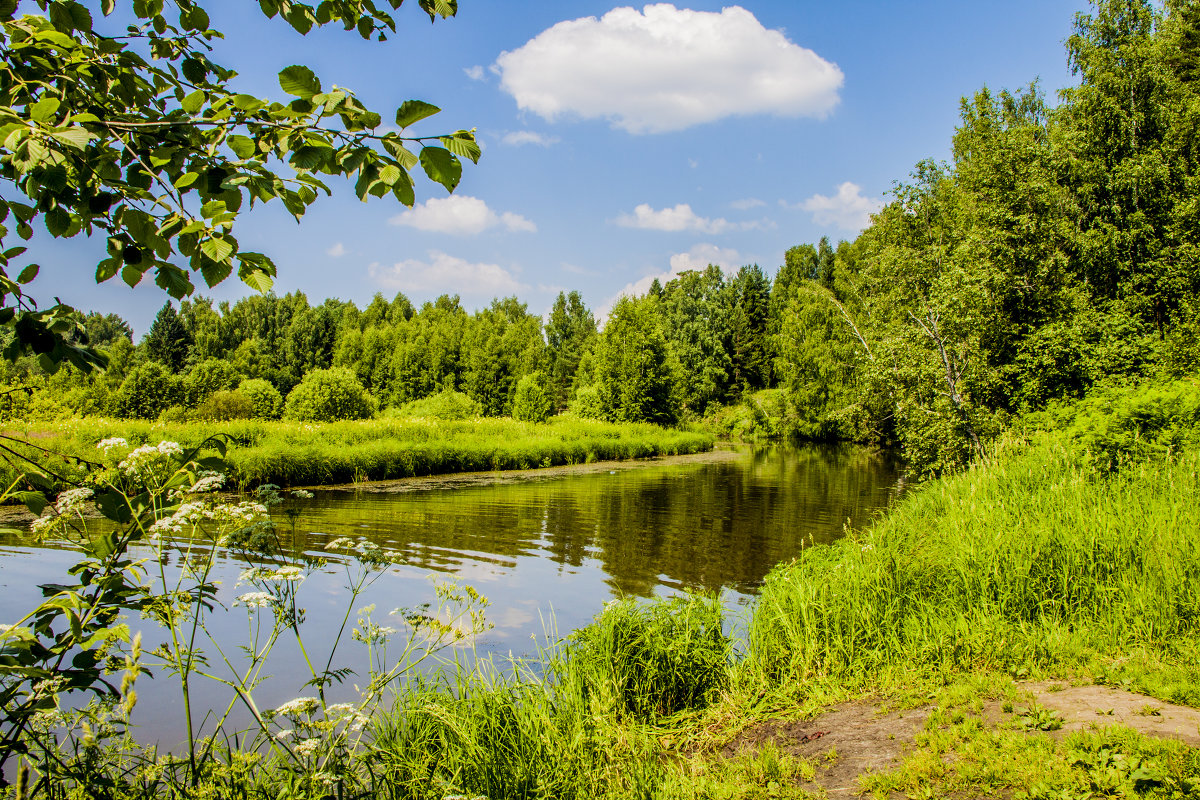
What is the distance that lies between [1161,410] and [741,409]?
4708 cm

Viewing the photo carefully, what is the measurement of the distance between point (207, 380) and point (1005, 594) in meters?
49.5

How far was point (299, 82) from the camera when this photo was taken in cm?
177

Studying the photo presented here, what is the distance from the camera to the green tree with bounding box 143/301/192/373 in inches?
2355

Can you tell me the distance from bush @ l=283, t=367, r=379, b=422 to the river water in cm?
1507

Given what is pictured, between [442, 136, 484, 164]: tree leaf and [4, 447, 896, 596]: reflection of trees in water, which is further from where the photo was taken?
[4, 447, 896, 596]: reflection of trees in water

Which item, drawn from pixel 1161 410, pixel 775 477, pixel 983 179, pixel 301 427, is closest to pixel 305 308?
pixel 301 427

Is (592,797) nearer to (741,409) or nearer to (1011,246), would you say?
(1011,246)

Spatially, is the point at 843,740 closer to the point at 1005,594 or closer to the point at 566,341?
the point at 1005,594

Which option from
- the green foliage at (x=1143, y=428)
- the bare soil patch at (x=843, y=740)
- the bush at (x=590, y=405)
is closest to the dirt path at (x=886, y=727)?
the bare soil patch at (x=843, y=740)

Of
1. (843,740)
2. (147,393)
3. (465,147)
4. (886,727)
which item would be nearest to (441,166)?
(465,147)

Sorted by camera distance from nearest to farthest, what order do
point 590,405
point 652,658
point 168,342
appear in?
point 652,658 < point 590,405 < point 168,342

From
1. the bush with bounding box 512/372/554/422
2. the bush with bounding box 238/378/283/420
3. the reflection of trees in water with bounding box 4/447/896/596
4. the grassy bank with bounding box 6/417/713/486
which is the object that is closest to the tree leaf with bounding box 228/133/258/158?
the reflection of trees in water with bounding box 4/447/896/596

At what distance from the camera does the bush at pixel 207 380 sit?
39.6 metres

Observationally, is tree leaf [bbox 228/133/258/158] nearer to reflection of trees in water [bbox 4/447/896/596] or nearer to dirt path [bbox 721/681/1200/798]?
dirt path [bbox 721/681/1200/798]
